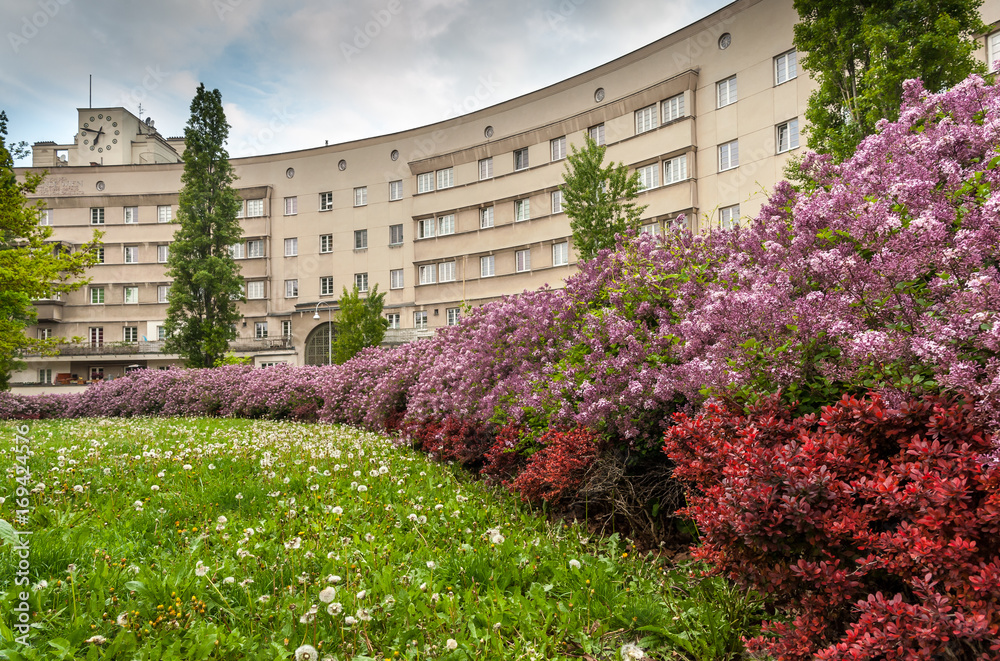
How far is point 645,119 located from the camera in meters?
33.6

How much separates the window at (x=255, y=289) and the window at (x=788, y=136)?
37.1m

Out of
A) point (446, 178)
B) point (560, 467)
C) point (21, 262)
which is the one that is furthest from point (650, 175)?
point (560, 467)

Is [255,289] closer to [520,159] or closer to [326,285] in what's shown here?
[326,285]

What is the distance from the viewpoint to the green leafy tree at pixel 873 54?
Result: 43.4 ft

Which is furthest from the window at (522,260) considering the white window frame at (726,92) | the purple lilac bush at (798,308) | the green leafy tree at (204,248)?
the purple lilac bush at (798,308)

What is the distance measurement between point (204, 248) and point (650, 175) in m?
24.5

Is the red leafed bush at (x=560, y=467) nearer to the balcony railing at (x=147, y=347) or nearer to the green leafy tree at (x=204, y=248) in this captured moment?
the green leafy tree at (x=204, y=248)

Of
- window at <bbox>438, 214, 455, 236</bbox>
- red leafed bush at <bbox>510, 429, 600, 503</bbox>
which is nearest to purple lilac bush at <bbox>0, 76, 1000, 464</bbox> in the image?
red leafed bush at <bbox>510, 429, 600, 503</bbox>

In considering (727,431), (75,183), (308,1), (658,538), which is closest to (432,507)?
(658,538)

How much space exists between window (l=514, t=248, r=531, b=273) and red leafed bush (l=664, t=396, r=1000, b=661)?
3488 cm

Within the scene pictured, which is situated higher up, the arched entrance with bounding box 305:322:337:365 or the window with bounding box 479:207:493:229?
the window with bounding box 479:207:493:229

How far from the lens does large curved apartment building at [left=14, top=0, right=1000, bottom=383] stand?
29.8 meters

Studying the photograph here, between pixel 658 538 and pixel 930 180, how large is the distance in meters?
3.42

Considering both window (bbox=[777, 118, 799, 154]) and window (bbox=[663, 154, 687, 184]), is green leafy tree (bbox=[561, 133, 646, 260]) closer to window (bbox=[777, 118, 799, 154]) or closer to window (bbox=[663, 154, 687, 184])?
window (bbox=[663, 154, 687, 184])
